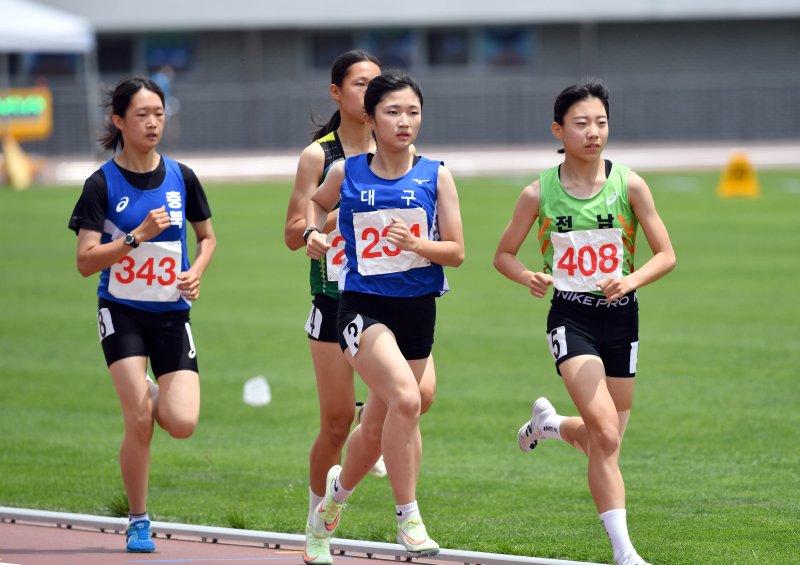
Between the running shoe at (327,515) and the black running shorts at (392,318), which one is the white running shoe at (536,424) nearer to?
the black running shorts at (392,318)

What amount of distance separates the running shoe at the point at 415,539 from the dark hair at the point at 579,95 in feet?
6.45

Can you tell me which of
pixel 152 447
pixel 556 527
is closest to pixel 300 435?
pixel 152 447

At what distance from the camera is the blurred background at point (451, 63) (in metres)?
43.1

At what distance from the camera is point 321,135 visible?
299 inches

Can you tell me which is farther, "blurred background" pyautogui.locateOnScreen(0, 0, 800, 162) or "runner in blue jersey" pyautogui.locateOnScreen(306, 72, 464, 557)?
"blurred background" pyautogui.locateOnScreen(0, 0, 800, 162)

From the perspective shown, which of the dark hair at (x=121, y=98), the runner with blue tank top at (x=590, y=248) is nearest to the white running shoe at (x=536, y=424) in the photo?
the runner with blue tank top at (x=590, y=248)

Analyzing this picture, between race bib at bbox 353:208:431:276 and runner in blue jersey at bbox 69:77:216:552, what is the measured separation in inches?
42.5

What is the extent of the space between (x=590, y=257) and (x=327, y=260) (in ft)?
4.33

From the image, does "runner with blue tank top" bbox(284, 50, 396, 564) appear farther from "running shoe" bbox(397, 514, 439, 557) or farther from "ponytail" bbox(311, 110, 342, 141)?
"running shoe" bbox(397, 514, 439, 557)

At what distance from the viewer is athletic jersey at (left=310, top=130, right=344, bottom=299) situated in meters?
7.30

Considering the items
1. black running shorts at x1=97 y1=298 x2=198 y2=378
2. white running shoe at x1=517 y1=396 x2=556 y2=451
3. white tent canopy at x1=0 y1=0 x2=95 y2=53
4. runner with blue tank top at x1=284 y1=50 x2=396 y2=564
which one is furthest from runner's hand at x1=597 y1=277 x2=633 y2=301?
white tent canopy at x1=0 y1=0 x2=95 y2=53

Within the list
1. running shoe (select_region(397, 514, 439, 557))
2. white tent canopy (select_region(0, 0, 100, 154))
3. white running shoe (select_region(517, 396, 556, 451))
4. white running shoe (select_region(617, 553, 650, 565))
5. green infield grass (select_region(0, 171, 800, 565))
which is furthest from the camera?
white tent canopy (select_region(0, 0, 100, 154))

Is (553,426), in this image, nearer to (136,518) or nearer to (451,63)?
(136,518)

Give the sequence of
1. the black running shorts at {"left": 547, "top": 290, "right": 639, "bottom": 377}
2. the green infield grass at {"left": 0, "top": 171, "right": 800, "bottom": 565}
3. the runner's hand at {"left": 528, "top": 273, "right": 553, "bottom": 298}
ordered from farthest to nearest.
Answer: the green infield grass at {"left": 0, "top": 171, "right": 800, "bottom": 565} < the black running shorts at {"left": 547, "top": 290, "right": 639, "bottom": 377} < the runner's hand at {"left": 528, "top": 273, "right": 553, "bottom": 298}
